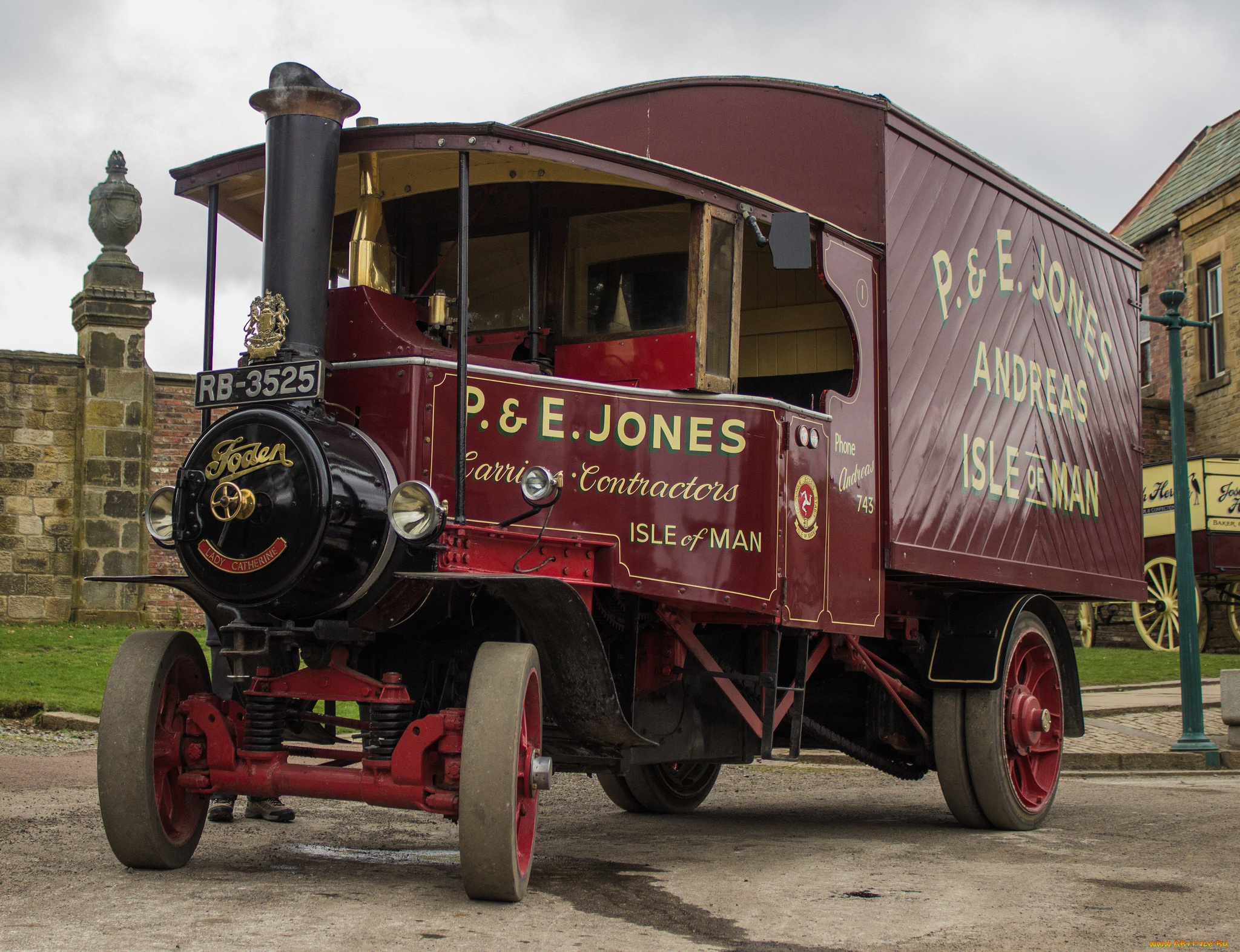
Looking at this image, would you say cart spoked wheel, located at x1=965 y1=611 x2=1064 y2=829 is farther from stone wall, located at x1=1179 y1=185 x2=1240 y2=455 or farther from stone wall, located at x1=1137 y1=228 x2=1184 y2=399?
stone wall, located at x1=1137 y1=228 x2=1184 y2=399

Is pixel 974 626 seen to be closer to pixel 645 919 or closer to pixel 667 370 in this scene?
pixel 667 370

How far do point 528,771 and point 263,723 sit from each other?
0.88 m

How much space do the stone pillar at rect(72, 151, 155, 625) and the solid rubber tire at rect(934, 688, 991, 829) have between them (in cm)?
961

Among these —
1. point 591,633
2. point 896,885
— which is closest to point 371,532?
point 591,633

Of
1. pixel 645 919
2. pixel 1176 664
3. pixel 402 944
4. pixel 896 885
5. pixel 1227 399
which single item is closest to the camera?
pixel 402 944

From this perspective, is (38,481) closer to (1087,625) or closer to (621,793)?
(621,793)

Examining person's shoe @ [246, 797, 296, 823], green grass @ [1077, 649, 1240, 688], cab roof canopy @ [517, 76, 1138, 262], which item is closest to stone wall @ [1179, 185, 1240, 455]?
green grass @ [1077, 649, 1240, 688]

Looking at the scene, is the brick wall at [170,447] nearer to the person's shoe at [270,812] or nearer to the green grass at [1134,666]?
the person's shoe at [270,812]

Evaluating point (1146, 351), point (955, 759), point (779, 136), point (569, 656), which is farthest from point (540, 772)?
point (1146, 351)

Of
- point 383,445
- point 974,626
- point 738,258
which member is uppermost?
point 738,258

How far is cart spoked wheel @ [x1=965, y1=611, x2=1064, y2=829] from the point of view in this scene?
270 inches

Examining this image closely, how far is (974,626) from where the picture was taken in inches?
283

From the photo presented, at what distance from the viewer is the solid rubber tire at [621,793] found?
7.53 metres

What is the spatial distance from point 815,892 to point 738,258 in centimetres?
234
